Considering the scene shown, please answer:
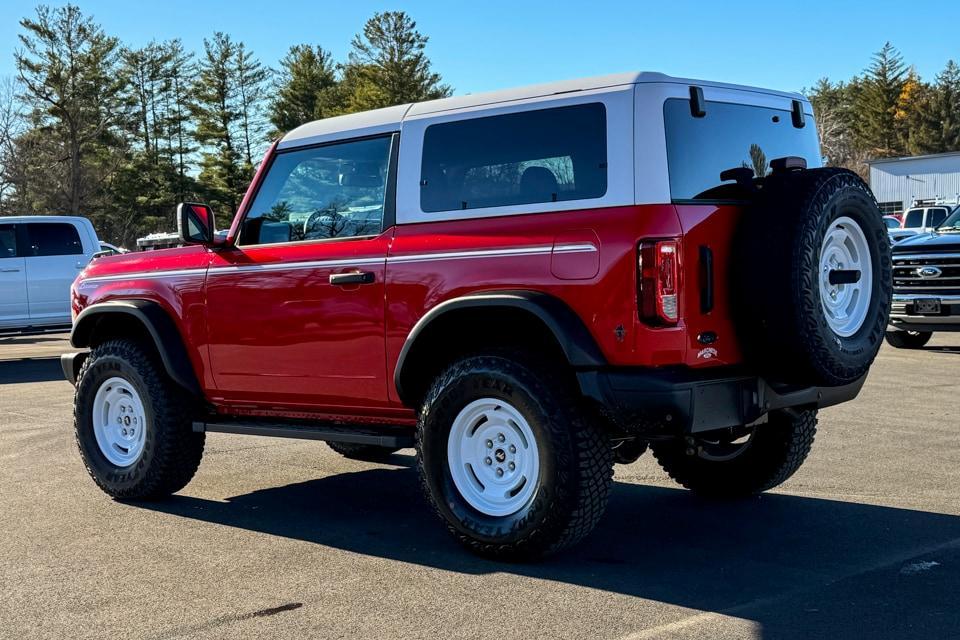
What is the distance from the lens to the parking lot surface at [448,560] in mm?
4254

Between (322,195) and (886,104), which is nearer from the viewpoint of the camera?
(322,195)

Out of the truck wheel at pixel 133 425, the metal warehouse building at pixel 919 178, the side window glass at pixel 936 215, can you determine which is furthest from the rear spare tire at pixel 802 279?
the metal warehouse building at pixel 919 178

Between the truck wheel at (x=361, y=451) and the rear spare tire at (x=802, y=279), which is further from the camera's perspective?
the truck wheel at (x=361, y=451)

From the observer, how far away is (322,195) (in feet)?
20.1

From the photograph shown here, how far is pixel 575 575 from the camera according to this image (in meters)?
4.90

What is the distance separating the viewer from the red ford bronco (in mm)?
4766

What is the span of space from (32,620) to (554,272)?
8.26 ft

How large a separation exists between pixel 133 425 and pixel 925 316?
10.1m

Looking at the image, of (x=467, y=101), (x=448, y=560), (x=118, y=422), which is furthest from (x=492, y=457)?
(x=118, y=422)

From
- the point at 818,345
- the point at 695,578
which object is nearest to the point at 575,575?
the point at 695,578

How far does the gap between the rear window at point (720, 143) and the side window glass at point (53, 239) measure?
14.1 m

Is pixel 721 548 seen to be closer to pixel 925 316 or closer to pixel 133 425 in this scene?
pixel 133 425

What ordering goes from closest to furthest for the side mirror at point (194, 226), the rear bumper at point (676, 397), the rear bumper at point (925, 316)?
1. the rear bumper at point (676, 397)
2. the side mirror at point (194, 226)
3. the rear bumper at point (925, 316)

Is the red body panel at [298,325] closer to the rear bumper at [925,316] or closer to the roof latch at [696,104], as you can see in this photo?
the roof latch at [696,104]
